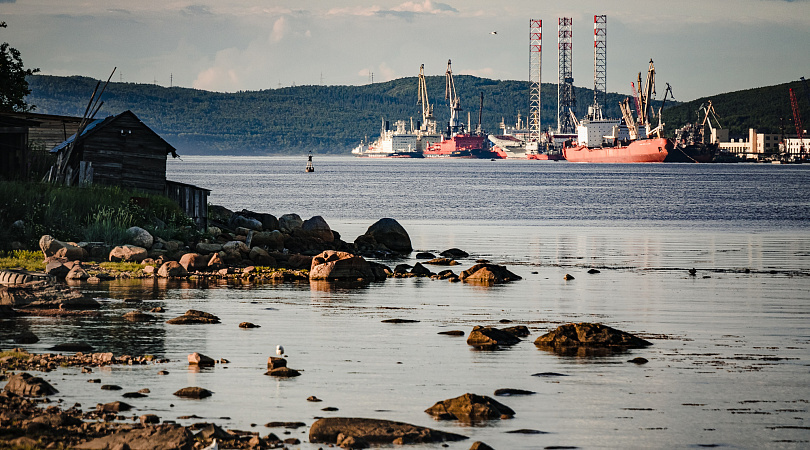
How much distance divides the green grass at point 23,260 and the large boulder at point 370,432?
15.0 meters

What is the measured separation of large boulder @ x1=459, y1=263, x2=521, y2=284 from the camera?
83.1 ft

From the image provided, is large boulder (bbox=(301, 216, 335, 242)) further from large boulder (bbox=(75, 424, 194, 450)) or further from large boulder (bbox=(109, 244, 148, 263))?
large boulder (bbox=(75, 424, 194, 450))

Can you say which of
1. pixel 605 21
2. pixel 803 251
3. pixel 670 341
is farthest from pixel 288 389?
pixel 605 21

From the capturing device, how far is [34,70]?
43.5 meters

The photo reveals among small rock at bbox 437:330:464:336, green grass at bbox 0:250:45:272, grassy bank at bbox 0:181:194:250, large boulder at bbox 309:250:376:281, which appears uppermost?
grassy bank at bbox 0:181:194:250

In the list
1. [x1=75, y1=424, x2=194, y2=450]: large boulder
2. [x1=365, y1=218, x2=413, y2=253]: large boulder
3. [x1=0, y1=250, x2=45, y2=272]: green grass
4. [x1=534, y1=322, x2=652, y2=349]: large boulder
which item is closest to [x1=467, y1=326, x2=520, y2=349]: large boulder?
[x1=534, y1=322, x2=652, y2=349]: large boulder

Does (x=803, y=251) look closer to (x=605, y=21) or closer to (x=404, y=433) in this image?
(x=404, y=433)

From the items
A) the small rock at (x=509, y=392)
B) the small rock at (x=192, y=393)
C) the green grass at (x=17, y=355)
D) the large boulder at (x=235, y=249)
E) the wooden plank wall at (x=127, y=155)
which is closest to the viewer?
the small rock at (x=192, y=393)

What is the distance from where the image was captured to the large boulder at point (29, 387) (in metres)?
10.9

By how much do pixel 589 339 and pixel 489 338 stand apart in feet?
5.12

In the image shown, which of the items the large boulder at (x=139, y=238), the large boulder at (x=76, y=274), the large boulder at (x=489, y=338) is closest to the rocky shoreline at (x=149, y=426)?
the large boulder at (x=489, y=338)

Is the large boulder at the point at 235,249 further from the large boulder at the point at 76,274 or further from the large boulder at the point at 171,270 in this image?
the large boulder at the point at 76,274

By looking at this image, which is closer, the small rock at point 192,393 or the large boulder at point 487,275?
the small rock at point 192,393

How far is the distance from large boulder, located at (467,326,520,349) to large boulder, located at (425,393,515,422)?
4216mm
